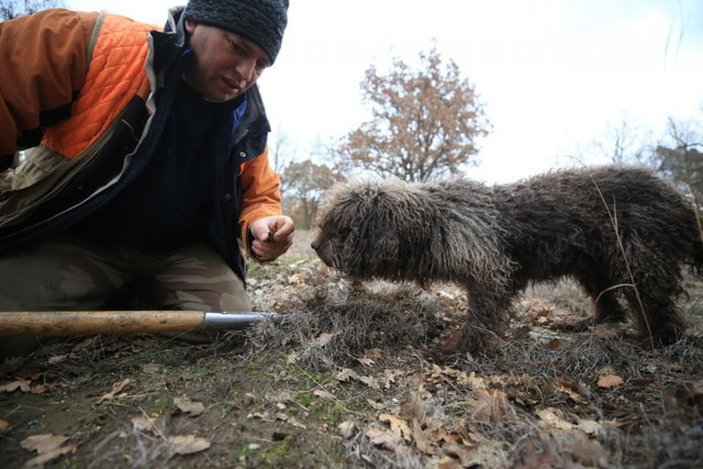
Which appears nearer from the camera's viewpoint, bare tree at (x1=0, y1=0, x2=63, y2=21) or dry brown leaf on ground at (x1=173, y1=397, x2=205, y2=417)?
dry brown leaf on ground at (x1=173, y1=397, x2=205, y2=417)

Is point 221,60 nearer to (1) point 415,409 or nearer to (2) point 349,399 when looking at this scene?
(2) point 349,399

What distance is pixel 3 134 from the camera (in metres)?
2.47

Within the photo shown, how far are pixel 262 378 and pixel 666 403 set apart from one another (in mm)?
2383

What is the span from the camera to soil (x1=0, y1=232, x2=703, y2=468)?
5.63 ft

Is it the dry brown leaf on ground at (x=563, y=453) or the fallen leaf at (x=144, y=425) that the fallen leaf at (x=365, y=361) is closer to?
the dry brown leaf on ground at (x=563, y=453)

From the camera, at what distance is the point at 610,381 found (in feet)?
8.25

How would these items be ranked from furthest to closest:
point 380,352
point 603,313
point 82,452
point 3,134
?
point 603,313, point 380,352, point 3,134, point 82,452

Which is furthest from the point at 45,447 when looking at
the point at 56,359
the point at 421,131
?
the point at 421,131

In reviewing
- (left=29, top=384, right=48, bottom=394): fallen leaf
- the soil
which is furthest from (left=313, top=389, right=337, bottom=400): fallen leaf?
(left=29, top=384, right=48, bottom=394): fallen leaf

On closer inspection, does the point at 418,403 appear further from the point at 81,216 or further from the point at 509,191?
the point at 81,216

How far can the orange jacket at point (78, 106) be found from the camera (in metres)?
2.53

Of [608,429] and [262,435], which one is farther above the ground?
[608,429]

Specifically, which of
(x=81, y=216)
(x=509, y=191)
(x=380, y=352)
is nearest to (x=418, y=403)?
(x=380, y=352)

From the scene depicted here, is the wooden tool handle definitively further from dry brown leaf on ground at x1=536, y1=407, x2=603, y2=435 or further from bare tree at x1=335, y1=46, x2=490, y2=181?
bare tree at x1=335, y1=46, x2=490, y2=181
